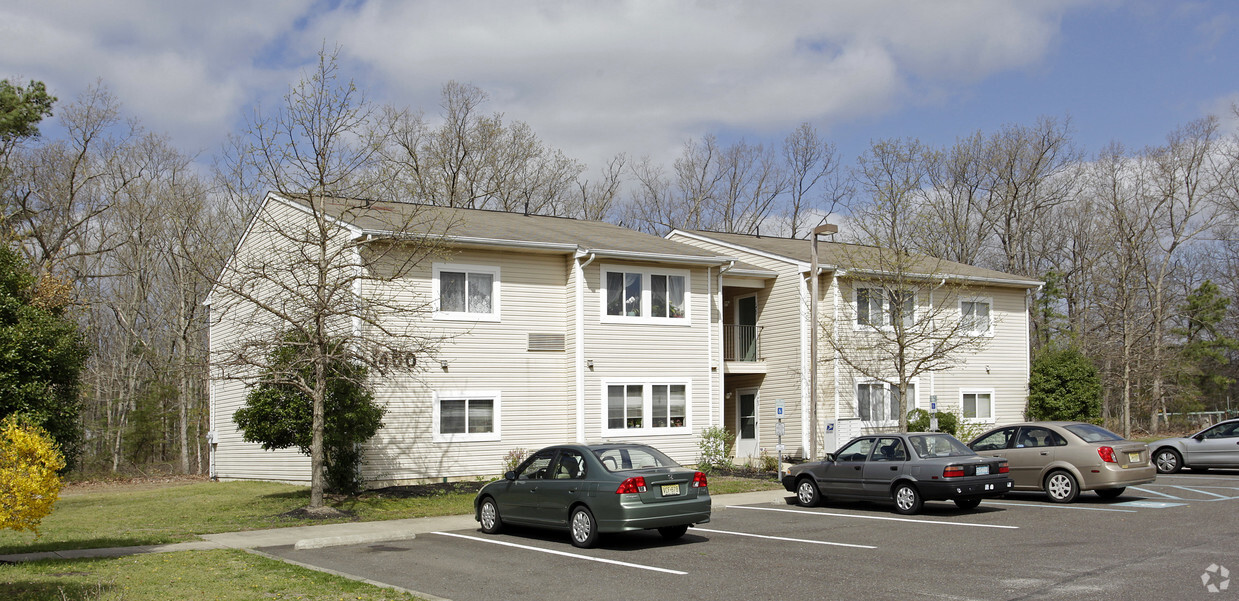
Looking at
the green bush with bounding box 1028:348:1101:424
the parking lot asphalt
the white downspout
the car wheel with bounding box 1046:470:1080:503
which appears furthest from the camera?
the green bush with bounding box 1028:348:1101:424

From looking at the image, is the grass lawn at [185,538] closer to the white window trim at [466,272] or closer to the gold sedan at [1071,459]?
the white window trim at [466,272]

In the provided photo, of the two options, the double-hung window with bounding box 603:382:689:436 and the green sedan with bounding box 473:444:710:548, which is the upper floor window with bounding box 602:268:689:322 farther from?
the green sedan with bounding box 473:444:710:548

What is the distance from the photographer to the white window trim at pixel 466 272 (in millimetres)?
22016

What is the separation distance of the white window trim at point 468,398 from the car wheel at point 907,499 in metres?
10.1

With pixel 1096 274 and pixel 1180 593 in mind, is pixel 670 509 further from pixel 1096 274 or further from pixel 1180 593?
pixel 1096 274

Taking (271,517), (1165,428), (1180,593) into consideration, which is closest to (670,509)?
(1180,593)

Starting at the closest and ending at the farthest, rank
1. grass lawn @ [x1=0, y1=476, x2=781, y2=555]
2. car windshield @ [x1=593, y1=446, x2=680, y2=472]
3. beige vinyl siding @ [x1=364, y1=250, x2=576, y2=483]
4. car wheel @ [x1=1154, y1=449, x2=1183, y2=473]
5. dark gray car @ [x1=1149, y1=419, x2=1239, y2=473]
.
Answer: car windshield @ [x1=593, y1=446, x2=680, y2=472]
grass lawn @ [x1=0, y1=476, x2=781, y2=555]
beige vinyl siding @ [x1=364, y1=250, x2=576, y2=483]
dark gray car @ [x1=1149, y1=419, x2=1239, y2=473]
car wheel @ [x1=1154, y1=449, x2=1183, y2=473]

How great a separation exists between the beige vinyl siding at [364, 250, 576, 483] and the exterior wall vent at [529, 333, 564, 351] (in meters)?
0.12

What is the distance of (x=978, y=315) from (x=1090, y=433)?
13620 millimetres

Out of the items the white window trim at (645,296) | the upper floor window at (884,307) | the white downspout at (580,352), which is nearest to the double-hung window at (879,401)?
the upper floor window at (884,307)

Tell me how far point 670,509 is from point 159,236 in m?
34.9

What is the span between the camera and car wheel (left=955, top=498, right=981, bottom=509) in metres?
15.6

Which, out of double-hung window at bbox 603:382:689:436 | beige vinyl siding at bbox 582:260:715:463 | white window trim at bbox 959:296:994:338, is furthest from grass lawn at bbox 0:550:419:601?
white window trim at bbox 959:296:994:338

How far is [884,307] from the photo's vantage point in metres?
27.7
